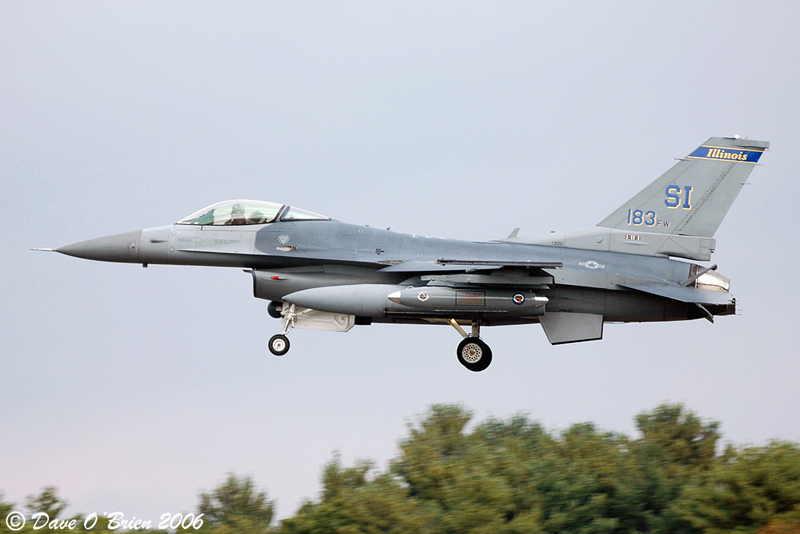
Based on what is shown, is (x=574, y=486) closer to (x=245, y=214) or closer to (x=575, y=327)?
(x=575, y=327)

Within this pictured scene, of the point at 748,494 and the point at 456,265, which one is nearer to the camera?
the point at 456,265

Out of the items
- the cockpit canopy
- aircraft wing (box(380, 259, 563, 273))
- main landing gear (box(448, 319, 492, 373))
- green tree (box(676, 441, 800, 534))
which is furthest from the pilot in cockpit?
green tree (box(676, 441, 800, 534))

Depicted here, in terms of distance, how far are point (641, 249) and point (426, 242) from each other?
4.14 m

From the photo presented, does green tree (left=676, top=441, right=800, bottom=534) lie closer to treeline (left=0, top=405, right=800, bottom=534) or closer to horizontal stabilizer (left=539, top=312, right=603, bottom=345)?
treeline (left=0, top=405, right=800, bottom=534)

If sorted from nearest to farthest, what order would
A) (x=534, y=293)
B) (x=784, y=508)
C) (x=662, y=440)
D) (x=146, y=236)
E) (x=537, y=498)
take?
1. (x=534, y=293)
2. (x=146, y=236)
3. (x=784, y=508)
4. (x=537, y=498)
5. (x=662, y=440)

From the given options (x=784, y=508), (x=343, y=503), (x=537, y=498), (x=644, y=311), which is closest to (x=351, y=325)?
(x=644, y=311)

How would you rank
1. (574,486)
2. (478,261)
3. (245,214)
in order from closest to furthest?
1. (478,261)
2. (245,214)
3. (574,486)

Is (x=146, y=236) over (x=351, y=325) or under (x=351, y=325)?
over

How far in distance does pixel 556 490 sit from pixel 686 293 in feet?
32.8

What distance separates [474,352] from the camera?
1883cm

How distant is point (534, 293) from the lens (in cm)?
1803

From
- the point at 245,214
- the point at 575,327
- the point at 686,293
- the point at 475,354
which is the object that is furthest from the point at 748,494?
the point at 245,214

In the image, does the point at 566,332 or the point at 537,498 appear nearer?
the point at 566,332

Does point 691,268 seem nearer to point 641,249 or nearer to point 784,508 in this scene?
point 641,249
